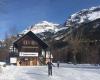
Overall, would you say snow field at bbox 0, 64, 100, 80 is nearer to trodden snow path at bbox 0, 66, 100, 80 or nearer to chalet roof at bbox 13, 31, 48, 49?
trodden snow path at bbox 0, 66, 100, 80

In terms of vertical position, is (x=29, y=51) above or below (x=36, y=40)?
below

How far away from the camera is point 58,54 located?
460 ft

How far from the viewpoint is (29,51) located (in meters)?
87.6

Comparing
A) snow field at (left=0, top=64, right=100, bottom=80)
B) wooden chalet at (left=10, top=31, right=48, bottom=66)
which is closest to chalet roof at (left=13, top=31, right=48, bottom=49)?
wooden chalet at (left=10, top=31, right=48, bottom=66)

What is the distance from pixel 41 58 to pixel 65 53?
4520cm

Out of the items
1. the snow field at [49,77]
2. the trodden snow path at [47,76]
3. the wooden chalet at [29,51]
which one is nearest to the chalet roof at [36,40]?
the wooden chalet at [29,51]

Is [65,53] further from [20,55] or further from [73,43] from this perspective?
[20,55]

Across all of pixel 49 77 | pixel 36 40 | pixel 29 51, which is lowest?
pixel 49 77

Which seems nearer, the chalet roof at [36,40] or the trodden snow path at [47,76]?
the trodden snow path at [47,76]

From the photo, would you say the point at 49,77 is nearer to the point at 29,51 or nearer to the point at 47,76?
the point at 47,76

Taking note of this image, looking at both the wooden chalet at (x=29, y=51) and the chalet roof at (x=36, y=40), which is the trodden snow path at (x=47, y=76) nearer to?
the wooden chalet at (x=29, y=51)

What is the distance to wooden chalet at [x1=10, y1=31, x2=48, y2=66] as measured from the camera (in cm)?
8700

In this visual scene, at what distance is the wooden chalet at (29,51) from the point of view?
8700cm

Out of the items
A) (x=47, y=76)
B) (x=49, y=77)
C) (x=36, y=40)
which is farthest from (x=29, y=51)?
(x=49, y=77)
